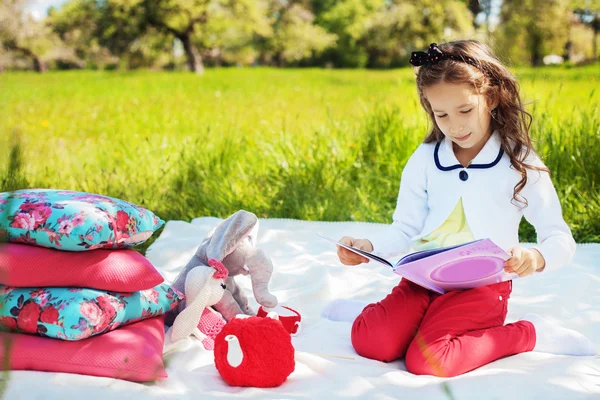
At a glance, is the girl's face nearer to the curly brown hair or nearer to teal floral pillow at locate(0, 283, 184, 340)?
the curly brown hair

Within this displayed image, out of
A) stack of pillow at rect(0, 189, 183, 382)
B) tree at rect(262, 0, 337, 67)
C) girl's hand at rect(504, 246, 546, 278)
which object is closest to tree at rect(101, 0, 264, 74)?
tree at rect(262, 0, 337, 67)

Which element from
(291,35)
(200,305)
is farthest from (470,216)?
(291,35)

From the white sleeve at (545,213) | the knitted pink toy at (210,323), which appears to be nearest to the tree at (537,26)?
the white sleeve at (545,213)

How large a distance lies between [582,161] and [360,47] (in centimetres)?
2432

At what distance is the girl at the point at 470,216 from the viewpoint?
6.49ft

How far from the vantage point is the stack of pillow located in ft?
5.82

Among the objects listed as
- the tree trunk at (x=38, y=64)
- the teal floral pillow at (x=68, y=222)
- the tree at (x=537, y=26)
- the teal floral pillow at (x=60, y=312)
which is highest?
the teal floral pillow at (x=68, y=222)

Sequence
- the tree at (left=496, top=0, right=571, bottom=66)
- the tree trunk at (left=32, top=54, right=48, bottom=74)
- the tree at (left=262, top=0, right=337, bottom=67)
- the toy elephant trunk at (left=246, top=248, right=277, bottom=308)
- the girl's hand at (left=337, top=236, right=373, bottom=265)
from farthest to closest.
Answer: the tree at (left=262, top=0, right=337, bottom=67)
the tree trunk at (left=32, top=54, right=48, bottom=74)
the tree at (left=496, top=0, right=571, bottom=66)
the toy elephant trunk at (left=246, top=248, right=277, bottom=308)
the girl's hand at (left=337, top=236, right=373, bottom=265)

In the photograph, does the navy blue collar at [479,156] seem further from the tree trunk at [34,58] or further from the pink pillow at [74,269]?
the tree trunk at [34,58]

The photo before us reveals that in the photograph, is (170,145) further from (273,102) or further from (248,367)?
(273,102)

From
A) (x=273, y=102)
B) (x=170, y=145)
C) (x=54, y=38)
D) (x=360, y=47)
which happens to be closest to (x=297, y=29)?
(x=360, y=47)

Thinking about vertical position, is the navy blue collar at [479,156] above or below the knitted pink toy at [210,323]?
above

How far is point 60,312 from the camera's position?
5.94 feet

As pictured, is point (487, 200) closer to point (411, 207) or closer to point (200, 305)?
point (411, 207)
